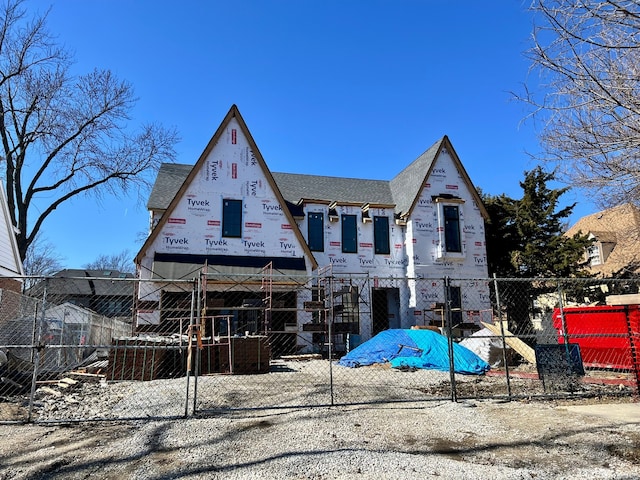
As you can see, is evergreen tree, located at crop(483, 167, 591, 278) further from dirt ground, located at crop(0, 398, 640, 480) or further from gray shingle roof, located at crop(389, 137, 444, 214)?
dirt ground, located at crop(0, 398, 640, 480)

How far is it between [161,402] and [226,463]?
4.24 m

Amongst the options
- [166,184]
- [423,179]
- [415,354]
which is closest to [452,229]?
[423,179]

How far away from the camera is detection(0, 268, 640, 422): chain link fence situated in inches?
325

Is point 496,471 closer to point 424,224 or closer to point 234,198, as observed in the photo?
point 234,198

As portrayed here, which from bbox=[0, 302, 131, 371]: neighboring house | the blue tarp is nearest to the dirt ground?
bbox=[0, 302, 131, 371]: neighboring house

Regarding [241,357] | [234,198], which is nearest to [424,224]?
[234,198]

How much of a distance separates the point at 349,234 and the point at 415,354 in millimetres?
9578

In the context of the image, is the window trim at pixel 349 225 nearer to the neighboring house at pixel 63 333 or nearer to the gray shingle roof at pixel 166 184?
the gray shingle roof at pixel 166 184

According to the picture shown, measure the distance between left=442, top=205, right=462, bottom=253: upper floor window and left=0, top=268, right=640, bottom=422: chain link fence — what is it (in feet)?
6.53

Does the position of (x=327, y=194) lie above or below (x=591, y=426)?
above

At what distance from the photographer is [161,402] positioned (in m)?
8.59

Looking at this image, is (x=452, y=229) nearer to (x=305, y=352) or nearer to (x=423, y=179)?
(x=423, y=179)

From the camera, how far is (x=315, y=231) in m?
23.0

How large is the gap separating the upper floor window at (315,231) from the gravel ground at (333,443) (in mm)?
14682
